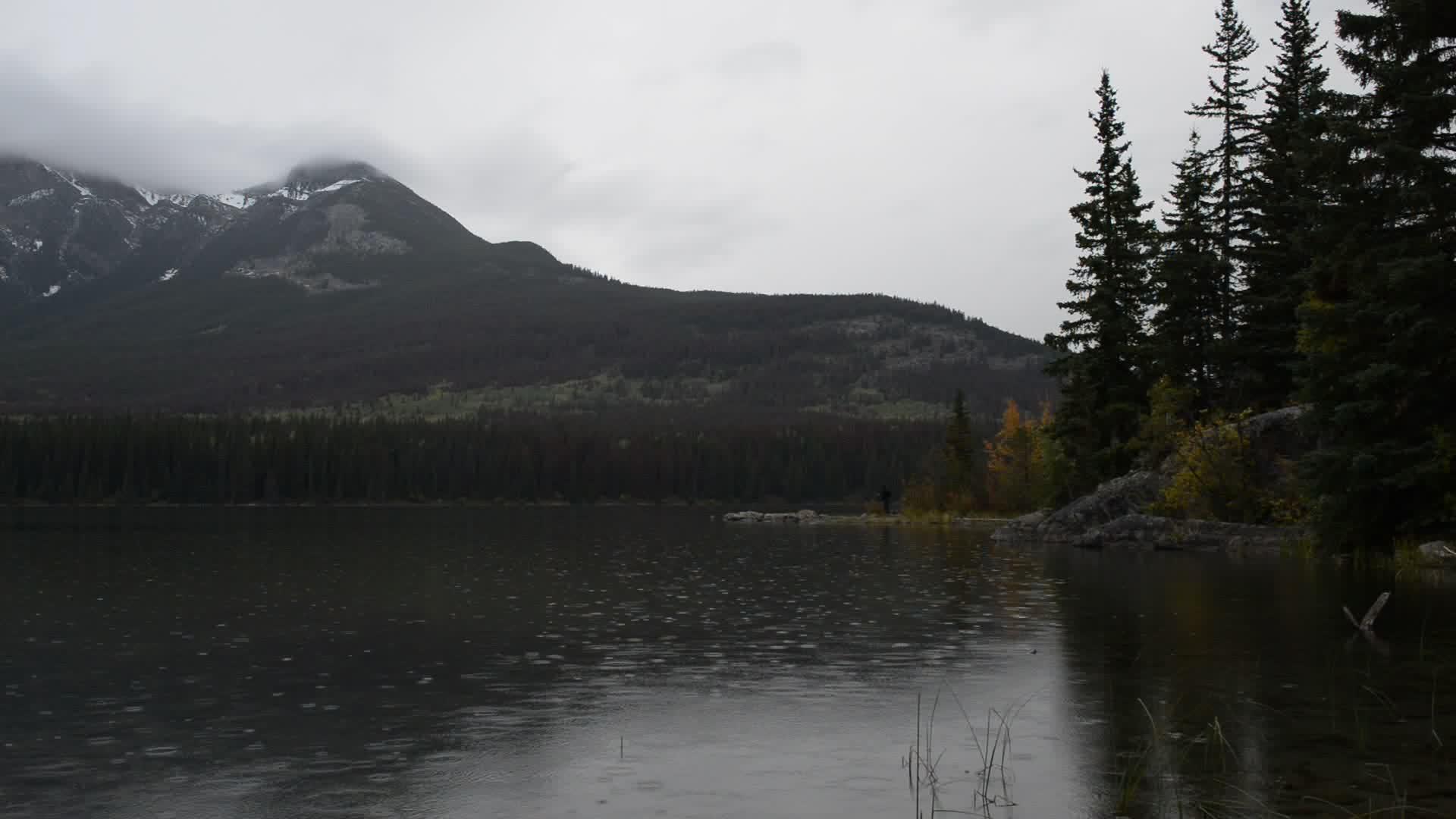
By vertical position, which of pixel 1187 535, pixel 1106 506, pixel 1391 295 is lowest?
pixel 1187 535

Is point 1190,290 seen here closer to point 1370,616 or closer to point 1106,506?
point 1106,506

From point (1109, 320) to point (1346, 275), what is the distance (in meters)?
29.9

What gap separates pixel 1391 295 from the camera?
34.5 meters

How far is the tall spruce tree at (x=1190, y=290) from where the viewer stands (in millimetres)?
62562

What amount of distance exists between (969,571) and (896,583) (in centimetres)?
558

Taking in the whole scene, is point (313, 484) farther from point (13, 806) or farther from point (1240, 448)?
point (13, 806)

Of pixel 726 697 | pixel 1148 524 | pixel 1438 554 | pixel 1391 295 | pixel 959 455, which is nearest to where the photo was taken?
pixel 726 697

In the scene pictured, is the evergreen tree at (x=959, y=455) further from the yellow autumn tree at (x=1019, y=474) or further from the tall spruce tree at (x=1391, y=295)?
the tall spruce tree at (x=1391, y=295)

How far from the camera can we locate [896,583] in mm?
41312

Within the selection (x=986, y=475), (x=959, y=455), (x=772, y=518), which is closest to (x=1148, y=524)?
(x=986, y=475)

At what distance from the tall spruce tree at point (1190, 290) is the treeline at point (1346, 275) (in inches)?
4.8

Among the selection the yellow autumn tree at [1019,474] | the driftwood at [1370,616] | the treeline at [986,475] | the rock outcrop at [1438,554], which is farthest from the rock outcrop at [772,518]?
the driftwood at [1370,616]

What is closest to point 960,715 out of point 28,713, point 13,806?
point 13,806

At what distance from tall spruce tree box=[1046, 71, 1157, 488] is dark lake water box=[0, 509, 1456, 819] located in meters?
28.9
